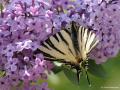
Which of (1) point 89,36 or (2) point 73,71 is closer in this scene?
(1) point 89,36

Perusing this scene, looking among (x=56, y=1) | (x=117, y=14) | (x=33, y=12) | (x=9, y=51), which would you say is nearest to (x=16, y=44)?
(x=9, y=51)

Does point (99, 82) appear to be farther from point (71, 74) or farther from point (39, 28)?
point (39, 28)

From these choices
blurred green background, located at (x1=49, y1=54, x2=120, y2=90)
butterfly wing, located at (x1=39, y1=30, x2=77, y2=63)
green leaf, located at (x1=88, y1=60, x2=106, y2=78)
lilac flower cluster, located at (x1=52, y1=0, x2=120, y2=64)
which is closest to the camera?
butterfly wing, located at (x1=39, y1=30, x2=77, y2=63)

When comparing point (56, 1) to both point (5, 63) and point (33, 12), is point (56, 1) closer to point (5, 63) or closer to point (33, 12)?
point (33, 12)

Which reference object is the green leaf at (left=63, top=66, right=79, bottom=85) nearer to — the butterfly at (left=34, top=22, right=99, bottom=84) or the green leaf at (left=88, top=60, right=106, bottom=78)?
the green leaf at (left=88, top=60, right=106, bottom=78)

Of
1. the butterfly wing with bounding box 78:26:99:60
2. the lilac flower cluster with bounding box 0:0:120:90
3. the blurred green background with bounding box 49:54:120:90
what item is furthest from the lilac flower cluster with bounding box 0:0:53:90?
the blurred green background with bounding box 49:54:120:90

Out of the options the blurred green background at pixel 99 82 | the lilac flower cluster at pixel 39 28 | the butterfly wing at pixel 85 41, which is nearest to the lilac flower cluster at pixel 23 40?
the lilac flower cluster at pixel 39 28

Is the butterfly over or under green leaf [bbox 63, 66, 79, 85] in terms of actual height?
over
